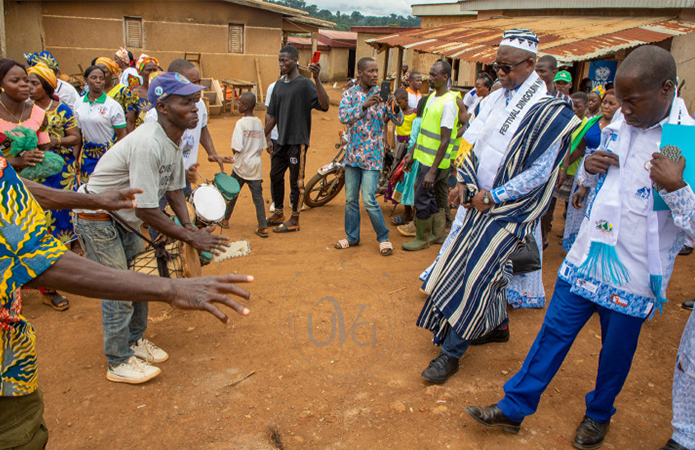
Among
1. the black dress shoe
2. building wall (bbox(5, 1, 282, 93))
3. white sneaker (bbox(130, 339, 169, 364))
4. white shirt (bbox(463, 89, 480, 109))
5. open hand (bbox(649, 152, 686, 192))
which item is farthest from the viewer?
building wall (bbox(5, 1, 282, 93))

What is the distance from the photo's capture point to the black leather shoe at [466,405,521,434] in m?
2.96

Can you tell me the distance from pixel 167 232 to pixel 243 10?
53.4 ft

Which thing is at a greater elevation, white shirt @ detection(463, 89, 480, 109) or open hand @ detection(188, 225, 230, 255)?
white shirt @ detection(463, 89, 480, 109)

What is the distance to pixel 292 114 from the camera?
627 cm

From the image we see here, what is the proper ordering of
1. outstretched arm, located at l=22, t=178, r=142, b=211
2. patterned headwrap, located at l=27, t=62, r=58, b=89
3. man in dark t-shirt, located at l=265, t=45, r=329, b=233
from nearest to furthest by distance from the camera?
outstretched arm, located at l=22, t=178, r=142, b=211 < patterned headwrap, located at l=27, t=62, r=58, b=89 < man in dark t-shirt, located at l=265, t=45, r=329, b=233

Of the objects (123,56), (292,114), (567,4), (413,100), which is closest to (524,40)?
(292,114)

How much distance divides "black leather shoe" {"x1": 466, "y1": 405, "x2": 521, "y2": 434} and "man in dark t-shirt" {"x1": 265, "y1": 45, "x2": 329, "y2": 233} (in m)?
4.10

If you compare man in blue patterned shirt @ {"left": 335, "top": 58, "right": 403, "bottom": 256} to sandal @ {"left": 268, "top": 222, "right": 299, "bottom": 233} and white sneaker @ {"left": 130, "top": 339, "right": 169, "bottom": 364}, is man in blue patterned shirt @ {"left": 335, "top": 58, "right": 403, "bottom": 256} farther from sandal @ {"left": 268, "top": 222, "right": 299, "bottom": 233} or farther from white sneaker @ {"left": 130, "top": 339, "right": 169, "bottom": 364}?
white sneaker @ {"left": 130, "top": 339, "right": 169, "bottom": 364}

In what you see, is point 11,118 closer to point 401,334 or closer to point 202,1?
point 401,334

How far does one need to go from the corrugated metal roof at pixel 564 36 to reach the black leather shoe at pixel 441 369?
550 cm

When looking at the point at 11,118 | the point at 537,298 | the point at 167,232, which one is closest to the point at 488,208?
the point at 537,298

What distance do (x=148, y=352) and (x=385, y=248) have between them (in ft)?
9.91

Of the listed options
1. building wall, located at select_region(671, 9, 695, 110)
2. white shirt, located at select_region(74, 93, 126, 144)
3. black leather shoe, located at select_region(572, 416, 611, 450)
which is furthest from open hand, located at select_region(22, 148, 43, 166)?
building wall, located at select_region(671, 9, 695, 110)

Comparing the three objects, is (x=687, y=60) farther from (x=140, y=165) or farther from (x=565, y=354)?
(x=140, y=165)
